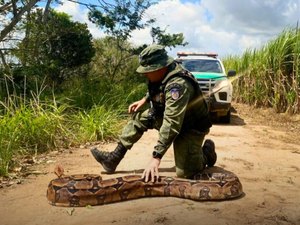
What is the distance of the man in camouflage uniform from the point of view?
15.1 feet

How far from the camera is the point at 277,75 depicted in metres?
12.9

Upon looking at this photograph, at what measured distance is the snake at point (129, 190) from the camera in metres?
4.41

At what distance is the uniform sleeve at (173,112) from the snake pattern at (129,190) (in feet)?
1.36

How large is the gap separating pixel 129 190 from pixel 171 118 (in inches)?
35.4

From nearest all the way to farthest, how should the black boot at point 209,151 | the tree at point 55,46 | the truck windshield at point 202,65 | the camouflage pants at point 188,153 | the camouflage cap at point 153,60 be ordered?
the camouflage cap at point 153,60, the camouflage pants at point 188,153, the black boot at point 209,151, the tree at point 55,46, the truck windshield at point 202,65

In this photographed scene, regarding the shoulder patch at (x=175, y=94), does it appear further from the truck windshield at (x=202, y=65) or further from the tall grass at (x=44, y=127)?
the truck windshield at (x=202, y=65)

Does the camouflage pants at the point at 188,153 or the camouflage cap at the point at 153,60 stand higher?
the camouflage cap at the point at 153,60

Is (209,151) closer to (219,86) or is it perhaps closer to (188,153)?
(188,153)

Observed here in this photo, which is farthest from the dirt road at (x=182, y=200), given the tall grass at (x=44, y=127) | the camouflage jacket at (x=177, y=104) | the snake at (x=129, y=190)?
the camouflage jacket at (x=177, y=104)

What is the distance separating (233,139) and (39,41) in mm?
5858

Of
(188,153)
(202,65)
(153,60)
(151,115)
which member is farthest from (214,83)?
(153,60)

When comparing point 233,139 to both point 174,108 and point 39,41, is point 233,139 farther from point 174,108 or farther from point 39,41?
point 39,41

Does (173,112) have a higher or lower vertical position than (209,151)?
higher

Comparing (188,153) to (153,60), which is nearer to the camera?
(153,60)
